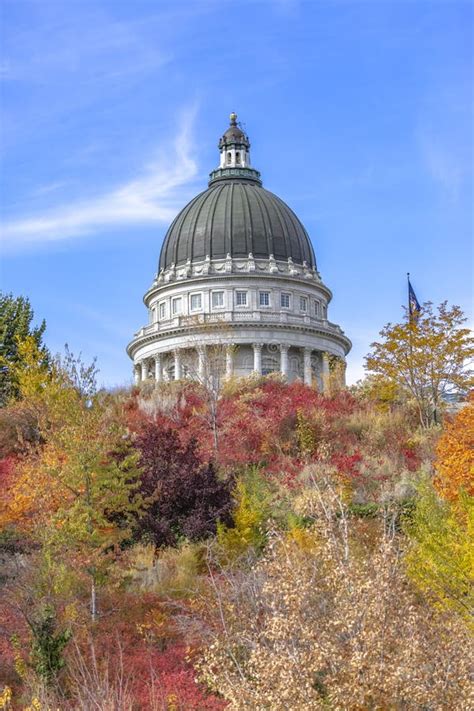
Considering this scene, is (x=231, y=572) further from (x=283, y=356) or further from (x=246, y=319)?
(x=283, y=356)

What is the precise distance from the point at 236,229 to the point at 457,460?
58515mm

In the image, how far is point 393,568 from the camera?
47.4 feet

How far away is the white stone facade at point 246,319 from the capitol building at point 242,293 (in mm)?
85

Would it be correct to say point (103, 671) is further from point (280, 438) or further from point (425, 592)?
point (280, 438)

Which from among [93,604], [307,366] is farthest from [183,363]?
[93,604]

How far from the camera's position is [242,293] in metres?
83.6

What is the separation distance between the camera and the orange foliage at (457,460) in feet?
91.3

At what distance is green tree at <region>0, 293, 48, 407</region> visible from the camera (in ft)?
184

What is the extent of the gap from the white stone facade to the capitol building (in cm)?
9

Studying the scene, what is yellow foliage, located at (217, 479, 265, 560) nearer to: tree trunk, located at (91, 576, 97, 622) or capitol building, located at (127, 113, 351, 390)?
tree trunk, located at (91, 576, 97, 622)

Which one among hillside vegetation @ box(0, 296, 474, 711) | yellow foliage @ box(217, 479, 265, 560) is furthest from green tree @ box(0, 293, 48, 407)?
yellow foliage @ box(217, 479, 265, 560)

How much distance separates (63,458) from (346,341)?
60877 millimetres

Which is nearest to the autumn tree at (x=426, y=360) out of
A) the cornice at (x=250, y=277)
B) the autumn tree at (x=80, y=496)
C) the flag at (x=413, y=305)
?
the flag at (x=413, y=305)

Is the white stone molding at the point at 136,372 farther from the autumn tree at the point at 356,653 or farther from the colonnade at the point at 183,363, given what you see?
the autumn tree at the point at 356,653
